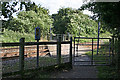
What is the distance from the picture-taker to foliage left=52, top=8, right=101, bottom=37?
79.9 ft

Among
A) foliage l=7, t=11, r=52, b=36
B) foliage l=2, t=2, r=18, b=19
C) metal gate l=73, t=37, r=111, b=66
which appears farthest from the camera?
foliage l=7, t=11, r=52, b=36

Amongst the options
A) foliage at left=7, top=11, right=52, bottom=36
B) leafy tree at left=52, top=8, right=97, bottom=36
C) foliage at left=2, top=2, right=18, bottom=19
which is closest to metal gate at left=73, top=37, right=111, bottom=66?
foliage at left=2, top=2, right=18, bottom=19

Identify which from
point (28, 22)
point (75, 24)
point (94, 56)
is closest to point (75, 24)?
point (75, 24)

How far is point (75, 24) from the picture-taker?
79.7 feet

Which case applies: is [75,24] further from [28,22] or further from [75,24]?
[28,22]

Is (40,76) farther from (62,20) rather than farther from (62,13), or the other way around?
(62,13)

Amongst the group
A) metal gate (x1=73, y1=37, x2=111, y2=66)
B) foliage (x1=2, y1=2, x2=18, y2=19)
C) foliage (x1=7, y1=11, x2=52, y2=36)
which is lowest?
metal gate (x1=73, y1=37, x2=111, y2=66)

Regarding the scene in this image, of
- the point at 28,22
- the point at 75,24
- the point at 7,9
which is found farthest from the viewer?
the point at 75,24

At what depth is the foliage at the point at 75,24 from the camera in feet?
79.9

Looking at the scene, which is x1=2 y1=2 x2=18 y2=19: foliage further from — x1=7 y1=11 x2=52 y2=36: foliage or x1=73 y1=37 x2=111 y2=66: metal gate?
x1=7 y1=11 x2=52 y2=36: foliage

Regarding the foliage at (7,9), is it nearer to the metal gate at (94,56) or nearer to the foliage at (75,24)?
the metal gate at (94,56)

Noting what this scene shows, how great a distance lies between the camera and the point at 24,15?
19750 mm

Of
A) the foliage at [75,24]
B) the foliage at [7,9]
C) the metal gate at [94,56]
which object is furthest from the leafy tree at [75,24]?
the foliage at [7,9]

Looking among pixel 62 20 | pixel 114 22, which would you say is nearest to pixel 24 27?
pixel 62 20
